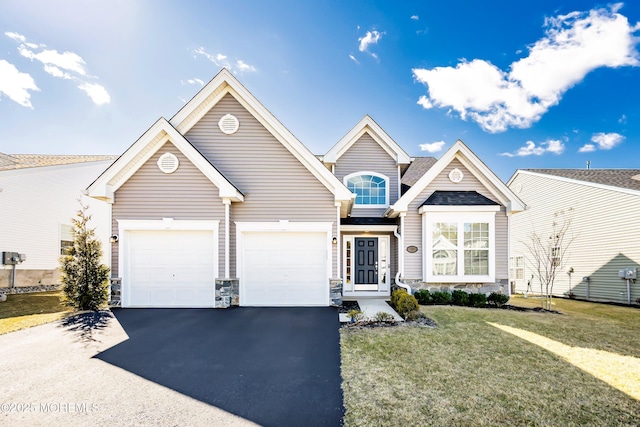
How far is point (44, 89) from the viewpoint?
14117 mm

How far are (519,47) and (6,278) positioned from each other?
81.8ft

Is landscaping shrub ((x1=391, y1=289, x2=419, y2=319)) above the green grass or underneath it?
above

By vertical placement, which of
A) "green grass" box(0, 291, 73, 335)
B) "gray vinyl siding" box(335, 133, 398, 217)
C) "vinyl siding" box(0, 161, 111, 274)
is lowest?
"green grass" box(0, 291, 73, 335)

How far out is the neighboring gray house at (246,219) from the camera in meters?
8.80

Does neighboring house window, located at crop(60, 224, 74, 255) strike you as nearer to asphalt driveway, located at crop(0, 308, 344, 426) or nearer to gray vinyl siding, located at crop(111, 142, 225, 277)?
gray vinyl siding, located at crop(111, 142, 225, 277)

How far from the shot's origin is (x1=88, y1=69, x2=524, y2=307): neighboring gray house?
8797mm

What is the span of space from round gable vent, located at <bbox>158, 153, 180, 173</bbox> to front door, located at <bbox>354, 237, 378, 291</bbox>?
6.97m

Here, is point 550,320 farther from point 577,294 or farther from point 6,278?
point 6,278

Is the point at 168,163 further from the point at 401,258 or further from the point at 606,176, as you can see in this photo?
the point at 606,176

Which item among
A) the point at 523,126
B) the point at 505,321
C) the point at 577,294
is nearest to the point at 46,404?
the point at 505,321

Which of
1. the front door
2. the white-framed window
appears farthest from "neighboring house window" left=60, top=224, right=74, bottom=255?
the white-framed window

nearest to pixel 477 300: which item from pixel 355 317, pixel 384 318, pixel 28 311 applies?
pixel 384 318

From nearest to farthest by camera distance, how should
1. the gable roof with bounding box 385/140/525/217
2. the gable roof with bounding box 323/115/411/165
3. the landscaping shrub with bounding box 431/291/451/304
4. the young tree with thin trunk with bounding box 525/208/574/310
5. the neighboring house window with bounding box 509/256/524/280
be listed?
1. the landscaping shrub with bounding box 431/291/451/304
2. the gable roof with bounding box 385/140/525/217
3. the gable roof with bounding box 323/115/411/165
4. the young tree with thin trunk with bounding box 525/208/574/310
5. the neighboring house window with bounding box 509/256/524/280

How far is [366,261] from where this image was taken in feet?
39.5
